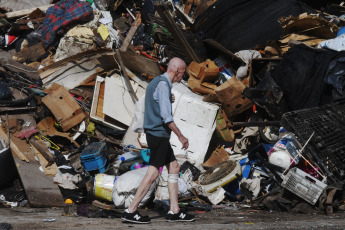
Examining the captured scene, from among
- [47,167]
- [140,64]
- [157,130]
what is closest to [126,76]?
[140,64]

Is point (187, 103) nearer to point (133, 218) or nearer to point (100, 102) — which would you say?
point (100, 102)

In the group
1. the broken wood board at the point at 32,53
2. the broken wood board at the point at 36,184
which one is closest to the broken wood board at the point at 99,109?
the broken wood board at the point at 36,184

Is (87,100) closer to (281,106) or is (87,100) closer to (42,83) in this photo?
(42,83)

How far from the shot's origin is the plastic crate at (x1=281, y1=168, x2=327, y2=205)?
4.71 m

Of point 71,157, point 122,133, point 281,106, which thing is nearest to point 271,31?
point 281,106

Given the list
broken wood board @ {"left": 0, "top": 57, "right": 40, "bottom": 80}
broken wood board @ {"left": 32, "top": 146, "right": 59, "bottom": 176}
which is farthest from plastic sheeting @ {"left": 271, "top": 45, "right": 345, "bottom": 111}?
Answer: broken wood board @ {"left": 0, "top": 57, "right": 40, "bottom": 80}

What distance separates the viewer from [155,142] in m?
4.04

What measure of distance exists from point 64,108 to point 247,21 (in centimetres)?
372

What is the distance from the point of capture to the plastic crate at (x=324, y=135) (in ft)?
16.0

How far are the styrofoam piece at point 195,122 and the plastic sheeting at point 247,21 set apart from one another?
173cm

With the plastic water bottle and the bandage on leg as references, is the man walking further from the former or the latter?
the plastic water bottle

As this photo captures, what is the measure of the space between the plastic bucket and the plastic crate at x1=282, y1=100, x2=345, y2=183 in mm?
2389

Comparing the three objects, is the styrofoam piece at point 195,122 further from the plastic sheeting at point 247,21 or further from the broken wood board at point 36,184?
the broken wood board at point 36,184

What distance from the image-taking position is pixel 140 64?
25.1 ft
